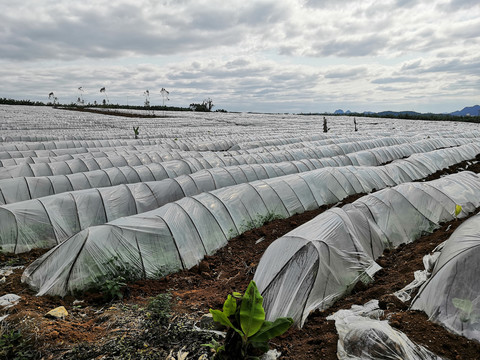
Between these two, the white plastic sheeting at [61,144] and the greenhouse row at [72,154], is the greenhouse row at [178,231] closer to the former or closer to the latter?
the greenhouse row at [72,154]

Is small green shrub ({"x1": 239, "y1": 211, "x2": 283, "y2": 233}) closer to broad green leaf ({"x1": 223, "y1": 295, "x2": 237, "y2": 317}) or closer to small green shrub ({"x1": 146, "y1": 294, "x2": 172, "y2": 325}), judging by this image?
small green shrub ({"x1": 146, "y1": 294, "x2": 172, "y2": 325})

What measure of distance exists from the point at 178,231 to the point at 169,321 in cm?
297

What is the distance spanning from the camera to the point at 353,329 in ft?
13.5

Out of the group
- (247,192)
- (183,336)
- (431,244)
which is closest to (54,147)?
(247,192)

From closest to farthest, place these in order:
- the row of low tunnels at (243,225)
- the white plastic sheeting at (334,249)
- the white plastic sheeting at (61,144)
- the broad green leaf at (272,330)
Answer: the broad green leaf at (272,330) < the white plastic sheeting at (334,249) < the row of low tunnels at (243,225) < the white plastic sheeting at (61,144)

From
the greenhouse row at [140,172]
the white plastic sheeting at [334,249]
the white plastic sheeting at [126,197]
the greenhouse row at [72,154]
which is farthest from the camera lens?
the greenhouse row at [72,154]

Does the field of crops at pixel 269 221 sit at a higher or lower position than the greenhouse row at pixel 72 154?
lower

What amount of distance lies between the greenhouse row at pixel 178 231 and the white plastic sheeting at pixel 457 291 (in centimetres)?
350

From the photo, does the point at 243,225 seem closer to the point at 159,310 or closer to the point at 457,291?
the point at 159,310

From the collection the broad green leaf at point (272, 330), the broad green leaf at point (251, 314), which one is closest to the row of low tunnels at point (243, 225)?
the broad green leaf at point (272, 330)

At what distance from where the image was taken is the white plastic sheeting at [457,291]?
402 cm

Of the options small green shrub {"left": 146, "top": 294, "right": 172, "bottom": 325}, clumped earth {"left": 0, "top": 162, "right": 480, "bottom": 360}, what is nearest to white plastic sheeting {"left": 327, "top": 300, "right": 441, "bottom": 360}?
clumped earth {"left": 0, "top": 162, "right": 480, "bottom": 360}

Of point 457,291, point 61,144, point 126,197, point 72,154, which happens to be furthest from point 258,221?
point 61,144

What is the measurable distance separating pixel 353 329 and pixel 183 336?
8.40 ft
